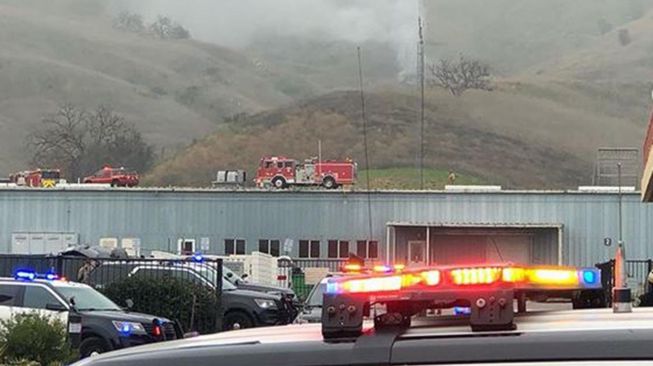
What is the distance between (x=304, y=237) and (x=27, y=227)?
1173cm

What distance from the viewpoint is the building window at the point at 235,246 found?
45062mm

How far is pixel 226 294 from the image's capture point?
20.9 meters

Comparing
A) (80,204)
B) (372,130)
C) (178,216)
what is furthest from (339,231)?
(372,130)

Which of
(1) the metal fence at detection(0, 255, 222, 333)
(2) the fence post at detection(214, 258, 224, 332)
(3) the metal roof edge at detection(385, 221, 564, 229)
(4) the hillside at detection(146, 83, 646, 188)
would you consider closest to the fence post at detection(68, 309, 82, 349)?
(1) the metal fence at detection(0, 255, 222, 333)

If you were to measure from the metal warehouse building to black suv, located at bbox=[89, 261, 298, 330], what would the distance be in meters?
22.3

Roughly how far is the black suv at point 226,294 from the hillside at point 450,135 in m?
109

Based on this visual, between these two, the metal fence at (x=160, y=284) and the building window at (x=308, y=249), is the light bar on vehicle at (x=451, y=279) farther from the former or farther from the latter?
the building window at (x=308, y=249)

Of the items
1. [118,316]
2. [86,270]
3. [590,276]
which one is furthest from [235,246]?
[590,276]

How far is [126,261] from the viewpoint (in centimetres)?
2022

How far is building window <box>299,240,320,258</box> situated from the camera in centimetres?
4494

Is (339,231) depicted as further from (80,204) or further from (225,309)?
(225,309)

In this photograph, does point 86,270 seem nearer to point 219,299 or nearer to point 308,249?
point 219,299

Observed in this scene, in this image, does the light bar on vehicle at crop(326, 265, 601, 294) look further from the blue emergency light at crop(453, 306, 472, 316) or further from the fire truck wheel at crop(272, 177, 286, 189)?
the fire truck wheel at crop(272, 177, 286, 189)

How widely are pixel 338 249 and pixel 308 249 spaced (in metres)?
1.40
